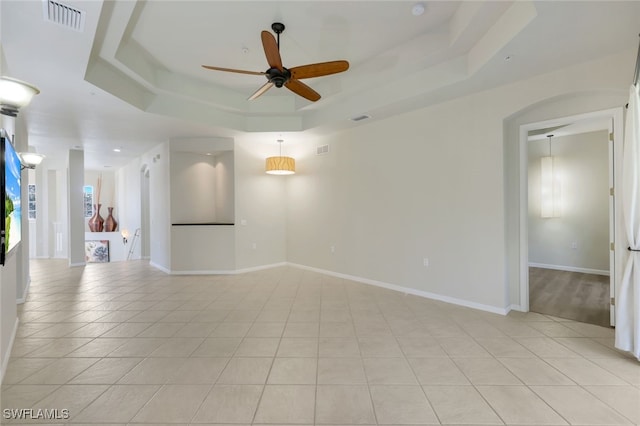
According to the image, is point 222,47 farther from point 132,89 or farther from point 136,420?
point 136,420

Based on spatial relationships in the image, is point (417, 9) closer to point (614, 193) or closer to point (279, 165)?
point (614, 193)

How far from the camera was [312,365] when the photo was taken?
246cm

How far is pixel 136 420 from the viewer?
182 centimetres

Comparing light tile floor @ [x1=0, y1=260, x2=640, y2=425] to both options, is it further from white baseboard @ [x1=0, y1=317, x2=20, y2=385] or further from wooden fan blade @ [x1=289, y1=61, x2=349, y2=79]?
wooden fan blade @ [x1=289, y1=61, x2=349, y2=79]

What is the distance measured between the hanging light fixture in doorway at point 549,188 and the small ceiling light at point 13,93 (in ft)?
26.7

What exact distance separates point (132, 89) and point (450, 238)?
202 inches

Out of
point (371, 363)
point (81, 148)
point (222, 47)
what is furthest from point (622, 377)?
point (81, 148)

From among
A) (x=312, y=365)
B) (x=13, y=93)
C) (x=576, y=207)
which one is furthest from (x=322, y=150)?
(x=576, y=207)

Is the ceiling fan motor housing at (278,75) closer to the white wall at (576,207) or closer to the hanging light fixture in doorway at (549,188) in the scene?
the hanging light fixture in doorway at (549,188)

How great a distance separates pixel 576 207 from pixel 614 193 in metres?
3.43

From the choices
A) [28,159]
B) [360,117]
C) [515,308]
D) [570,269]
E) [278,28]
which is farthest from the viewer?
[570,269]

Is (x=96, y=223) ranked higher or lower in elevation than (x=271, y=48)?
lower

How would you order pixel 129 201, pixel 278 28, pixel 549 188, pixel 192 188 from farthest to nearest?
pixel 129 201 → pixel 192 188 → pixel 549 188 → pixel 278 28

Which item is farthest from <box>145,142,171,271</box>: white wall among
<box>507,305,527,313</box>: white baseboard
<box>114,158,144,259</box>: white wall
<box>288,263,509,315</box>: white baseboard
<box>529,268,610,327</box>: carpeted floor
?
<box>529,268,610,327</box>: carpeted floor
